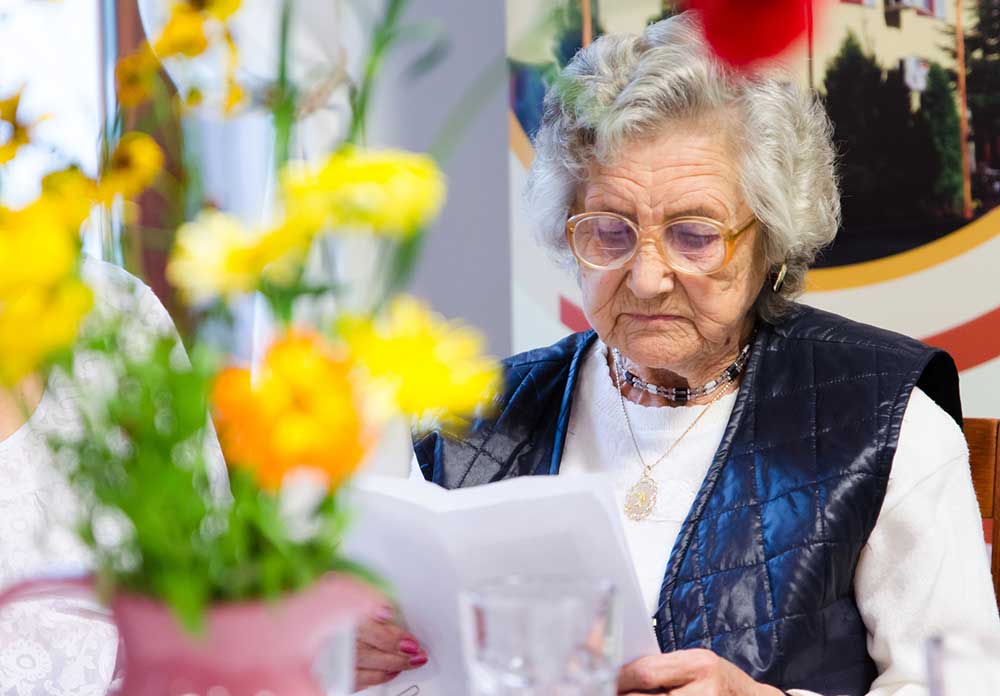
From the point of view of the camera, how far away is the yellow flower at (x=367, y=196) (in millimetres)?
557

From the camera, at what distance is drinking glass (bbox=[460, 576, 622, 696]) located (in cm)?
72

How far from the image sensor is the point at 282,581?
644mm

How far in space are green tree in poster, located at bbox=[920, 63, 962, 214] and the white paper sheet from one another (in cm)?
130

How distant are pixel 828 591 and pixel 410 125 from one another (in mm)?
1703

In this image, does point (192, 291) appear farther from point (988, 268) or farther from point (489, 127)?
point (489, 127)

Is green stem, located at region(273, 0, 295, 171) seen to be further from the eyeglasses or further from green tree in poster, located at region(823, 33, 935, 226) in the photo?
green tree in poster, located at region(823, 33, 935, 226)

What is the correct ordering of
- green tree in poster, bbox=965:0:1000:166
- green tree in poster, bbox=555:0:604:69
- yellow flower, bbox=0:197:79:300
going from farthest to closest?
1. green tree in poster, bbox=555:0:604:69
2. green tree in poster, bbox=965:0:1000:166
3. yellow flower, bbox=0:197:79:300

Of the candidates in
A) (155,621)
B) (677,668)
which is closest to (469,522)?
(677,668)

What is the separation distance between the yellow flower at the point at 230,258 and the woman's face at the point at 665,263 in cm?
98

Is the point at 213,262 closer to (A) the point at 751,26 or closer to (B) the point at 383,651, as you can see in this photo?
(A) the point at 751,26

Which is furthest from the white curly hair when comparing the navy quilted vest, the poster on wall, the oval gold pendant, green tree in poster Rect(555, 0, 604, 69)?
green tree in poster Rect(555, 0, 604, 69)

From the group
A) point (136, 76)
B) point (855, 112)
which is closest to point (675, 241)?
point (855, 112)

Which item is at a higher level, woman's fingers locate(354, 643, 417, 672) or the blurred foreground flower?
the blurred foreground flower

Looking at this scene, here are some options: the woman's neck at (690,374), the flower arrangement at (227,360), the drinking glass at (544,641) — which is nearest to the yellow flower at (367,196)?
the flower arrangement at (227,360)
